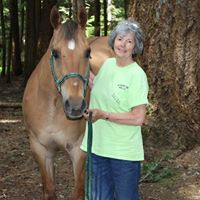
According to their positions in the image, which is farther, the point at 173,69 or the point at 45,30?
the point at 45,30

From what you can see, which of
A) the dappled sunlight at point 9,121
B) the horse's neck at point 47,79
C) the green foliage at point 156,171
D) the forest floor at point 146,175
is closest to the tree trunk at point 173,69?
the forest floor at point 146,175

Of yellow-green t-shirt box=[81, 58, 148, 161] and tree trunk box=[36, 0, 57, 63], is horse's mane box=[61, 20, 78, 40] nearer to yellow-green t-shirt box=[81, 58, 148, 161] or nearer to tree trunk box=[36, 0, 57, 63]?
yellow-green t-shirt box=[81, 58, 148, 161]

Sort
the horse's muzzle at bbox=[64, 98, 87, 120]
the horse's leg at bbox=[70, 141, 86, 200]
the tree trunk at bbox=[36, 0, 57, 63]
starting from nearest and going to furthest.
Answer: the horse's muzzle at bbox=[64, 98, 87, 120] < the horse's leg at bbox=[70, 141, 86, 200] < the tree trunk at bbox=[36, 0, 57, 63]

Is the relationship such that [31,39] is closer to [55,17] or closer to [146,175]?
[146,175]

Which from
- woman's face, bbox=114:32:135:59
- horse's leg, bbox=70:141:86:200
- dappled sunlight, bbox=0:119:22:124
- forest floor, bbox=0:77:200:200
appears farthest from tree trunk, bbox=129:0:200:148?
dappled sunlight, bbox=0:119:22:124

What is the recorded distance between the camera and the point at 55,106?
13.5ft

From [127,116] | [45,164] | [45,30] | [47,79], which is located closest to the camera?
[127,116]

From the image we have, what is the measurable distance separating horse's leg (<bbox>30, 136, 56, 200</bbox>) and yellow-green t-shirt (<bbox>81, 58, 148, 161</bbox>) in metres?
1.18

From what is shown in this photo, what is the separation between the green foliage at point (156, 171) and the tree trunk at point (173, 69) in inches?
16.3

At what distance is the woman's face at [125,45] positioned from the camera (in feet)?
10.1

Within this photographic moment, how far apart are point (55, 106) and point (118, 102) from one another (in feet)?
3.77

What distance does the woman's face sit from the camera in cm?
306

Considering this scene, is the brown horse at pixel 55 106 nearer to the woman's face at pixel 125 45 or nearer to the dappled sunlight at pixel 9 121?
the woman's face at pixel 125 45

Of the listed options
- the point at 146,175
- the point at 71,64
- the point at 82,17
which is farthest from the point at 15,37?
the point at 71,64
